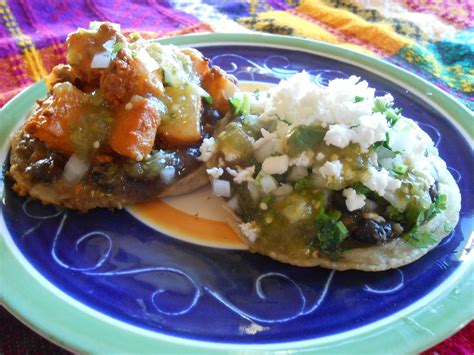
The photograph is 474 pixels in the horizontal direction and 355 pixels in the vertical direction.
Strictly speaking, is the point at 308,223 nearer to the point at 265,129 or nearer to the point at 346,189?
the point at 346,189

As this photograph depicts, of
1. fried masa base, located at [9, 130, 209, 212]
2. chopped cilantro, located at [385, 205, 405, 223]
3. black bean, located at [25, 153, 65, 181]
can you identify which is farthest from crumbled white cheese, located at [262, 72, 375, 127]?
black bean, located at [25, 153, 65, 181]

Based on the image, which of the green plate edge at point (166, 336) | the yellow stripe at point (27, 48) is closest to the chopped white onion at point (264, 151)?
the green plate edge at point (166, 336)

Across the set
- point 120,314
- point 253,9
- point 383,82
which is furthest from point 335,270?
point 253,9

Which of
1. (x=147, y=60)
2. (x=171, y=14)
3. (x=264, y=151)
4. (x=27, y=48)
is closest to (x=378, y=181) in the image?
(x=264, y=151)

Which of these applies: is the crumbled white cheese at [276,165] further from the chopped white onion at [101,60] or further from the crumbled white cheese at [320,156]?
the chopped white onion at [101,60]

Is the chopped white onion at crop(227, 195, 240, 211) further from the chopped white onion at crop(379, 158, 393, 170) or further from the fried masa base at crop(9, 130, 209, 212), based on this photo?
the chopped white onion at crop(379, 158, 393, 170)

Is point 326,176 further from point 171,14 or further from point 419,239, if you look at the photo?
point 171,14
